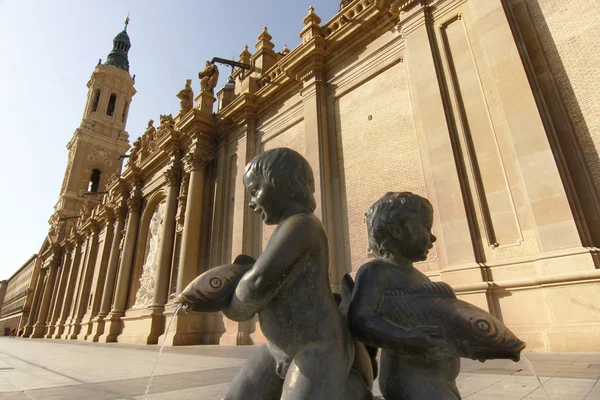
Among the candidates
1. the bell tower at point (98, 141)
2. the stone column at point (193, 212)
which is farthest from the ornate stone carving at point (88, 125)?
the stone column at point (193, 212)


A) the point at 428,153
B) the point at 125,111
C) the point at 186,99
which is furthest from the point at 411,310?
the point at 125,111

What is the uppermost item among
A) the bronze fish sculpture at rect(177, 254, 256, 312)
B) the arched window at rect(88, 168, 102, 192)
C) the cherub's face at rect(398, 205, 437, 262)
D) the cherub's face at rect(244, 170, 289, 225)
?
the arched window at rect(88, 168, 102, 192)

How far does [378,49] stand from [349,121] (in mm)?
2080

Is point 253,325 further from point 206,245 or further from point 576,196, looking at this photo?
point 576,196

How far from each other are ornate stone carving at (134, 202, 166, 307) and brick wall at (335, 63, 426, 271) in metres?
10.0

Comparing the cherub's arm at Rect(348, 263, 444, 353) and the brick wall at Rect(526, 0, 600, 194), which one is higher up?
the brick wall at Rect(526, 0, 600, 194)

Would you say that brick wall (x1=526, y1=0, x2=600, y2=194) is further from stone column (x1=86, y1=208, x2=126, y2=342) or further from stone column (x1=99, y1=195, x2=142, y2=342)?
stone column (x1=86, y1=208, x2=126, y2=342)

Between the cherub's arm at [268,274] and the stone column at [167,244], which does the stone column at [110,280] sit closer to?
the stone column at [167,244]

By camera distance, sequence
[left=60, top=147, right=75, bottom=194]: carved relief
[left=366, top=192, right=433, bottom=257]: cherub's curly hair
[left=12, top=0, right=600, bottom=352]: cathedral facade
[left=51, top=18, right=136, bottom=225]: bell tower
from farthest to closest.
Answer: [left=60, top=147, right=75, bottom=194]: carved relief < [left=51, top=18, right=136, bottom=225]: bell tower < [left=12, top=0, right=600, bottom=352]: cathedral facade < [left=366, top=192, right=433, bottom=257]: cherub's curly hair

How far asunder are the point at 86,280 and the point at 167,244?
1384cm

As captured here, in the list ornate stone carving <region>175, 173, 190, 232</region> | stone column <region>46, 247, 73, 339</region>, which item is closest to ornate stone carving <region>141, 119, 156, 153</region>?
ornate stone carving <region>175, 173, 190, 232</region>

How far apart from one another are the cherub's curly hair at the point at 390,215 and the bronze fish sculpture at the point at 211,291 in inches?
25.1

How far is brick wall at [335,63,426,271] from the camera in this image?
836 cm

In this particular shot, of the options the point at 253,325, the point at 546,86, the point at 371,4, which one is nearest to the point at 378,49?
the point at 371,4
